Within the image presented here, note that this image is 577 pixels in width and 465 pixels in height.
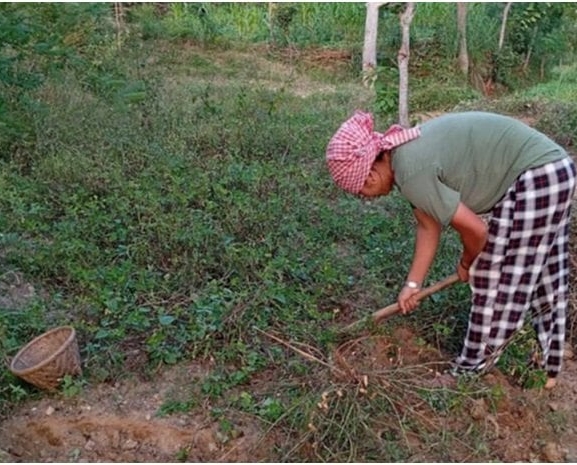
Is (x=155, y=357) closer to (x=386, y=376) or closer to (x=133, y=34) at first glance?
(x=386, y=376)

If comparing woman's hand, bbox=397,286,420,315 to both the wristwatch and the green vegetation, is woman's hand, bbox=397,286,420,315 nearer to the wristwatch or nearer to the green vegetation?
the wristwatch

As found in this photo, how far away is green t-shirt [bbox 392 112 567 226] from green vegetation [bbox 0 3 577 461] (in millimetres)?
723

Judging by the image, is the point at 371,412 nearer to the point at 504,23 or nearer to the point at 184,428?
the point at 184,428

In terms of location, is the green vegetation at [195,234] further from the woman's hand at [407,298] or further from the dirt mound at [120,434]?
the woman's hand at [407,298]

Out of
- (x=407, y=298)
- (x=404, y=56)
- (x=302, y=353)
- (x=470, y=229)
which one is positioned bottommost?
(x=302, y=353)

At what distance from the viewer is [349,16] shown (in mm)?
11055

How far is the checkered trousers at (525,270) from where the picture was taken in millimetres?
2482

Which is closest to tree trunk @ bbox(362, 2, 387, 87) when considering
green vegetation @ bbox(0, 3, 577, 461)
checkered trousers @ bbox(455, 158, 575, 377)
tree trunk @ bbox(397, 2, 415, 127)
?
green vegetation @ bbox(0, 3, 577, 461)

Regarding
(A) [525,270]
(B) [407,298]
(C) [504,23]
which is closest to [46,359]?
(B) [407,298]

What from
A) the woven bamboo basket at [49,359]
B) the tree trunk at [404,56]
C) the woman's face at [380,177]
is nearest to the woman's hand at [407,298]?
the woman's face at [380,177]

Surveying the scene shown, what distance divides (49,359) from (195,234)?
1.21 metres

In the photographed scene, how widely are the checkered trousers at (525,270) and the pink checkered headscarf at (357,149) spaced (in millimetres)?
433

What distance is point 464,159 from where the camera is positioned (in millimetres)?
2459

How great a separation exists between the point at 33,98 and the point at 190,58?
3928 mm
